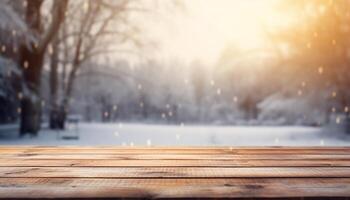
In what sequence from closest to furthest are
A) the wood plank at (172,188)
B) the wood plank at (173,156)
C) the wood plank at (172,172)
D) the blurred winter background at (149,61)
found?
the wood plank at (172,188)
the wood plank at (172,172)
the wood plank at (173,156)
the blurred winter background at (149,61)

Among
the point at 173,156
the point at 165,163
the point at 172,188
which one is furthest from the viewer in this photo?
the point at 173,156

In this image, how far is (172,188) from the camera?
68.2 inches

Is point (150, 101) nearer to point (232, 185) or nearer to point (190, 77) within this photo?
point (190, 77)

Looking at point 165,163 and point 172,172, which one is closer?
point 172,172

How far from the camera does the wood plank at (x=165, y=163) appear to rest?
2445 mm

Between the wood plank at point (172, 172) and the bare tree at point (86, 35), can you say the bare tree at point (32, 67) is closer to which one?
the bare tree at point (86, 35)

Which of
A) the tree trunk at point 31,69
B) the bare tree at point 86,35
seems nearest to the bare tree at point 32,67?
the tree trunk at point 31,69

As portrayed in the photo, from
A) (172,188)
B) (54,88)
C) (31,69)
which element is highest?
(31,69)

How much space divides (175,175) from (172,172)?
0.10 meters

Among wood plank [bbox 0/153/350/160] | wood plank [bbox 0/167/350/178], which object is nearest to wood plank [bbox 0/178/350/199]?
wood plank [bbox 0/167/350/178]

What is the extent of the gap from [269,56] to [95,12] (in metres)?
9.66

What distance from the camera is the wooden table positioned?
165 cm

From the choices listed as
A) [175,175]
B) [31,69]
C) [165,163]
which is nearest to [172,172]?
[175,175]

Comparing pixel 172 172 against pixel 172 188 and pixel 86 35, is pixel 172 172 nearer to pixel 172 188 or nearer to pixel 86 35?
pixel 172 188
